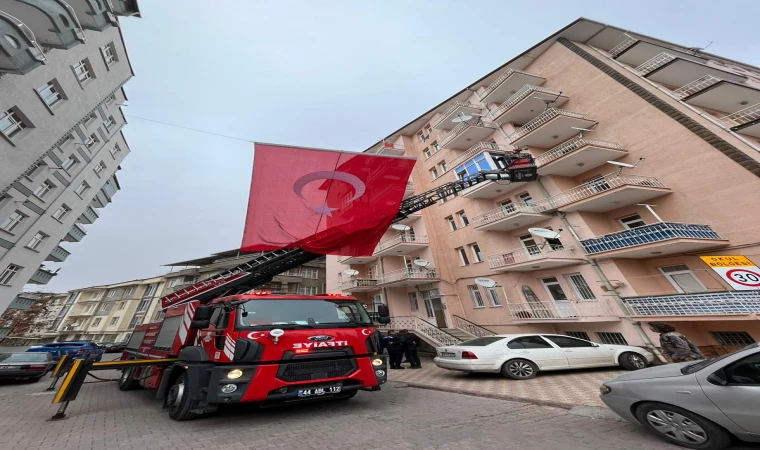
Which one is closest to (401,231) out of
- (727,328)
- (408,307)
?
(408,307)

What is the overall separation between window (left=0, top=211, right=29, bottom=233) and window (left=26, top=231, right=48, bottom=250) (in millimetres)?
1750

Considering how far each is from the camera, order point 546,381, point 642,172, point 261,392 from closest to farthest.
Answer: point 261,392, point 546,381, point 642,172

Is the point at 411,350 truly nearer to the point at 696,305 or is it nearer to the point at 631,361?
the point at 631,361

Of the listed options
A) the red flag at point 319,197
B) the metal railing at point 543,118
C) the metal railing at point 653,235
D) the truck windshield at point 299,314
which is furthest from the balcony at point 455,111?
the truck windshield at point 299,314

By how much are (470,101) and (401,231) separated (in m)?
11.8

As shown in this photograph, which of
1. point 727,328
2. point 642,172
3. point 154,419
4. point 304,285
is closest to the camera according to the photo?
point 154,419

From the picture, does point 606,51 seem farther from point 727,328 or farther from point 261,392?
point 261,392

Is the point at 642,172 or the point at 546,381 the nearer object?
the point at 546,381

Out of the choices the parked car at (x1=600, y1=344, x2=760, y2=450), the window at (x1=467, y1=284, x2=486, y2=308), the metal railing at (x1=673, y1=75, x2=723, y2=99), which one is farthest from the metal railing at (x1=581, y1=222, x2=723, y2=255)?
the parked car at (x1=600, y1=344, x2=760, y2=450)

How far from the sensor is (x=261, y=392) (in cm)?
419

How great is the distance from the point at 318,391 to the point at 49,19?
48.9ft

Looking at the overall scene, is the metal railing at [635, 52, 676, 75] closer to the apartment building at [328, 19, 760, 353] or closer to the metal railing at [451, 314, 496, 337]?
the apartment building at [328, 19, 760, 353]

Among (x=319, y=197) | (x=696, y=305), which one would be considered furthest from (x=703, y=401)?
(x=696, y=305)

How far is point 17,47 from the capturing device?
799 cm
